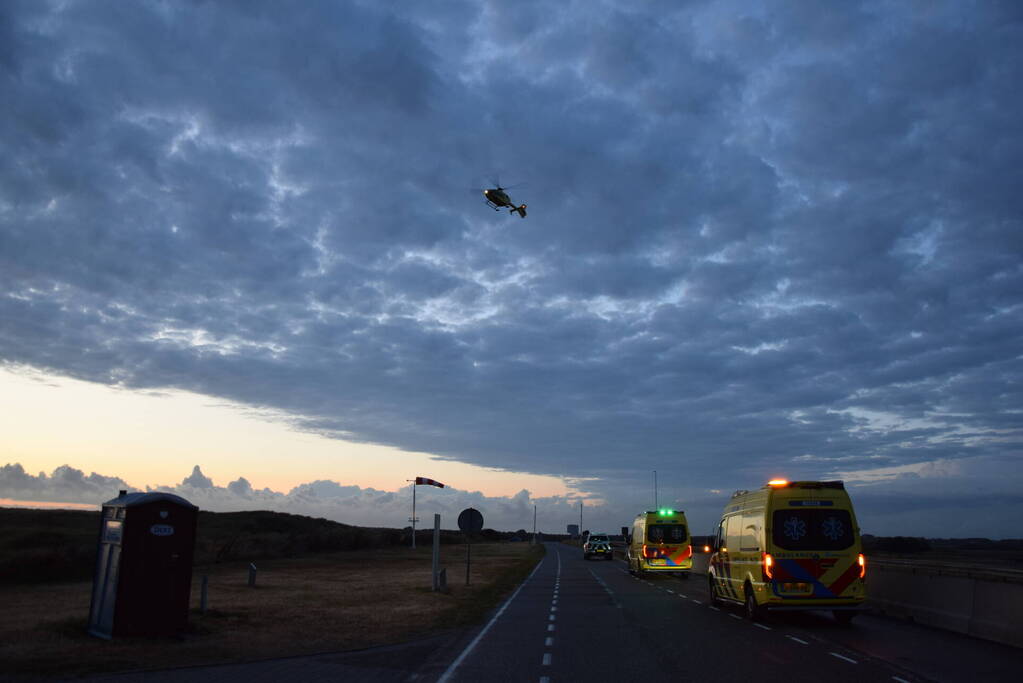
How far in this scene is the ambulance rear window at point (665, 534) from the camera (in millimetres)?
34844

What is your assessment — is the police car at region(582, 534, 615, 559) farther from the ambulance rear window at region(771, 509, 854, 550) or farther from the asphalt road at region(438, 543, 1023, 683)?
the ambulance rear window at region(771, 509, 854, 550)

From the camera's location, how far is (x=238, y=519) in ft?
397

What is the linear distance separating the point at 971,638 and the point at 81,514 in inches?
3890

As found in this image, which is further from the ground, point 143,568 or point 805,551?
point 805,551

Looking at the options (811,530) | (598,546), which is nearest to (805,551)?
(811,530)

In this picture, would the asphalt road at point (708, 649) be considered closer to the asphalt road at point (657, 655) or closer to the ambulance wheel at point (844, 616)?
the asphalt road at point (657, 655)

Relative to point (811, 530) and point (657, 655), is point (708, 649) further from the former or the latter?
point (811, 530)

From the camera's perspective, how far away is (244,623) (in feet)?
56.7

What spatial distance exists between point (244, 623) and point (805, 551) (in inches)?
464

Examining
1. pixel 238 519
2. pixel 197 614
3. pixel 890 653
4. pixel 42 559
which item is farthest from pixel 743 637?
pixel 238 519

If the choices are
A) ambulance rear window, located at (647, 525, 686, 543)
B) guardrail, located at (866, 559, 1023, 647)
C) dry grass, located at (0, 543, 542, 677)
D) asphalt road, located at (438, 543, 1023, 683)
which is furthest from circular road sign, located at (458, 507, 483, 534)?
guardrail, located at (866, 559, 1023, 647)

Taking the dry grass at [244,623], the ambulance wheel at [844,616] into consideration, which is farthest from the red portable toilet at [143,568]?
the ambulance wheel at [844,616]

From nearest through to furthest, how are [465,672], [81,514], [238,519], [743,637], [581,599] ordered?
1. [465,672]
2. [743,637]
3. [581,599]
4. [81,514]
5. [238,519]

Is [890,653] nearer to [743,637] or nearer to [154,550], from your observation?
[743,637]
